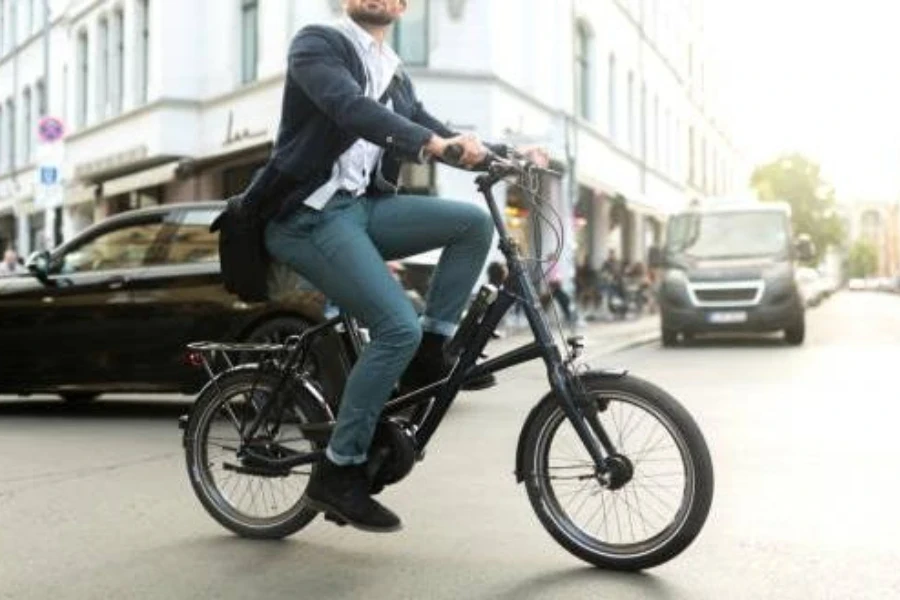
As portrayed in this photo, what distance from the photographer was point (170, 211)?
860cm

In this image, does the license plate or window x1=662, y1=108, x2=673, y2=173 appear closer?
the license plate

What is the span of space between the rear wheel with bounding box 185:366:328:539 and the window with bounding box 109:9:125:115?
24741 millimetres

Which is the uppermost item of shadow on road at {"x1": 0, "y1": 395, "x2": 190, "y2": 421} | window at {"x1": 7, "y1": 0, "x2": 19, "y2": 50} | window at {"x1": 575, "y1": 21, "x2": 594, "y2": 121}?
window at {"x1": 7, "y1": 0, "x2": 19, "y2": 50}

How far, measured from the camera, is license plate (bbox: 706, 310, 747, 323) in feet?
56.4

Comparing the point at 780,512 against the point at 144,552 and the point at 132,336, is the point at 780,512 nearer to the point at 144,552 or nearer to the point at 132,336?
the point at 144,552

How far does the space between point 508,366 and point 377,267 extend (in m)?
0.57

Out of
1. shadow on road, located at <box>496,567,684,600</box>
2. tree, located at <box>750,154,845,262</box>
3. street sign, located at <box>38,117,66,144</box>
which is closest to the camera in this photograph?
shadow on road, located at <box>496,567,684,600</box>

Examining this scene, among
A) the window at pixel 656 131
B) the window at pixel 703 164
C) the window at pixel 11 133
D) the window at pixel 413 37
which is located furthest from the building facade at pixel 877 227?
the window at pixel 413 37

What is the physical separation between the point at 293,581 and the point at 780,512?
2210 millimetres

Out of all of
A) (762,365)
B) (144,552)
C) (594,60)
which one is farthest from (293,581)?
(594,60)

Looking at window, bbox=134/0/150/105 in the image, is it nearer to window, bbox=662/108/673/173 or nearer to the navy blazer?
window, bbox=662/108/673/173

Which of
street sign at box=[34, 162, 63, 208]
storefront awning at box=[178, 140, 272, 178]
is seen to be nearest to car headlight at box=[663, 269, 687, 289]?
storefront awning at box=[178, 140, 272, 178]

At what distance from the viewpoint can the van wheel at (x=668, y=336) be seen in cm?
1772

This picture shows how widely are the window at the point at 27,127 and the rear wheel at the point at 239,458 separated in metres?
35.1
